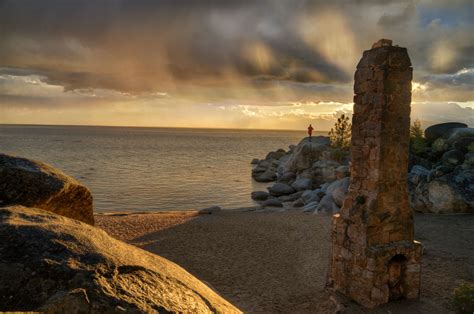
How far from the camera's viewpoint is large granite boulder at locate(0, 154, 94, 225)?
5.08 meters

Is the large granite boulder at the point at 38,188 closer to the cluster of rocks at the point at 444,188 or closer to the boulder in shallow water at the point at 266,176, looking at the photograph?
the cluster of rocks at the point at 444,188

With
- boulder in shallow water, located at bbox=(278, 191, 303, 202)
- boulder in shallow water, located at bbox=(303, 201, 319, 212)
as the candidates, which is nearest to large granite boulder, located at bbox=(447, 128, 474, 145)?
boulder in shallow water, located at bbox=(303, 201, 319, 212)

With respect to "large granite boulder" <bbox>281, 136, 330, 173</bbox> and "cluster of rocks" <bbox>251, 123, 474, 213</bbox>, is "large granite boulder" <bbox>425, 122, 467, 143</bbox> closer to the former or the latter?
"cluster of rocks" <bbox>251, 123, 474, 213</bbox>

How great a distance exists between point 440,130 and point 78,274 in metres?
28.6

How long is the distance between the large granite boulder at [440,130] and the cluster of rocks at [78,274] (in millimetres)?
26778

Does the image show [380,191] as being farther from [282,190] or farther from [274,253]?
[282,190]

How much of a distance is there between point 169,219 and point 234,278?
838cm

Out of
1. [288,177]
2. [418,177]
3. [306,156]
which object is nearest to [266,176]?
[288,177]

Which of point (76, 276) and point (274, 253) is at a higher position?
point (76, 276)

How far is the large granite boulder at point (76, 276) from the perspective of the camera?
9.25ft

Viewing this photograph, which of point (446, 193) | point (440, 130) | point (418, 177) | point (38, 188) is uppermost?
point (440, 130)

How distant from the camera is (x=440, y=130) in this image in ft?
87.1

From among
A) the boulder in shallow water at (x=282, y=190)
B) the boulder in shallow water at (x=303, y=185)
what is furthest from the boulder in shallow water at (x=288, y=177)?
the boulder in shallow water at (x=282, y=190)

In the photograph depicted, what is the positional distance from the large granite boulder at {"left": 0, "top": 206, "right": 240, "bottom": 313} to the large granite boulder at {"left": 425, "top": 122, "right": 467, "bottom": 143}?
26959 millimetres
